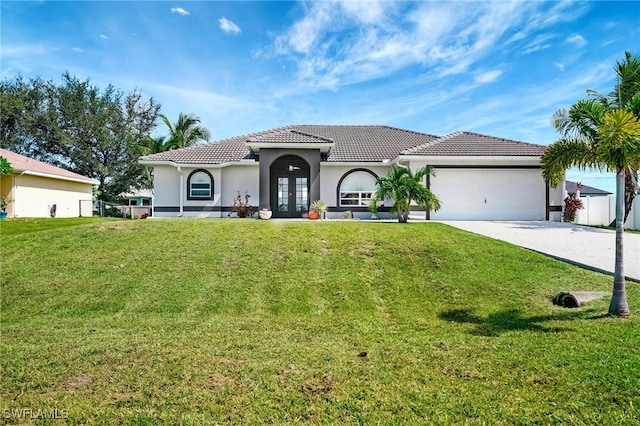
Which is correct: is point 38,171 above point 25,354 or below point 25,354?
above

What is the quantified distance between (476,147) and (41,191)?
91.3 ft

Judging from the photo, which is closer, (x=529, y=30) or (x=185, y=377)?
(x=185, y=377)

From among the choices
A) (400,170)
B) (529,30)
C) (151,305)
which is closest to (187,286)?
(151,305)

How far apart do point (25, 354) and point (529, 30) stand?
17714mm

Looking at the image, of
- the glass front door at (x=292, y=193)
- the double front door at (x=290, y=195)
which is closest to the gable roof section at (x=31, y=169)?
the double front door at (x=290, y=195)

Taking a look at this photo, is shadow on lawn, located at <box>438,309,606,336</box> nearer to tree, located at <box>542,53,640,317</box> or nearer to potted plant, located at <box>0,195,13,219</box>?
tree, located at <box>542,53,640,317</box>

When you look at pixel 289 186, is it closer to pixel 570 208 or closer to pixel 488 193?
pixel 488 193

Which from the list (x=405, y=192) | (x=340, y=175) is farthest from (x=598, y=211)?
(x=340, y=175)

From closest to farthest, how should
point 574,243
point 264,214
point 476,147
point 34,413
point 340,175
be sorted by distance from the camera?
point 34,413, point 574,243, point 264,214, point 476,147, point 340,175

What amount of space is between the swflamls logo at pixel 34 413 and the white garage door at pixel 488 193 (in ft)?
56.6

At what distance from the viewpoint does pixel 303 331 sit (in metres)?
6.38

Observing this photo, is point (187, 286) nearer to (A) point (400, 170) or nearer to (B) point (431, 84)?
(A) point (400, 170)

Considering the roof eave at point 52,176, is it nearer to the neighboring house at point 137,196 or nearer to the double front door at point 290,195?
the neighboring house at point 137,196

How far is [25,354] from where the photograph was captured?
5.07 metres
